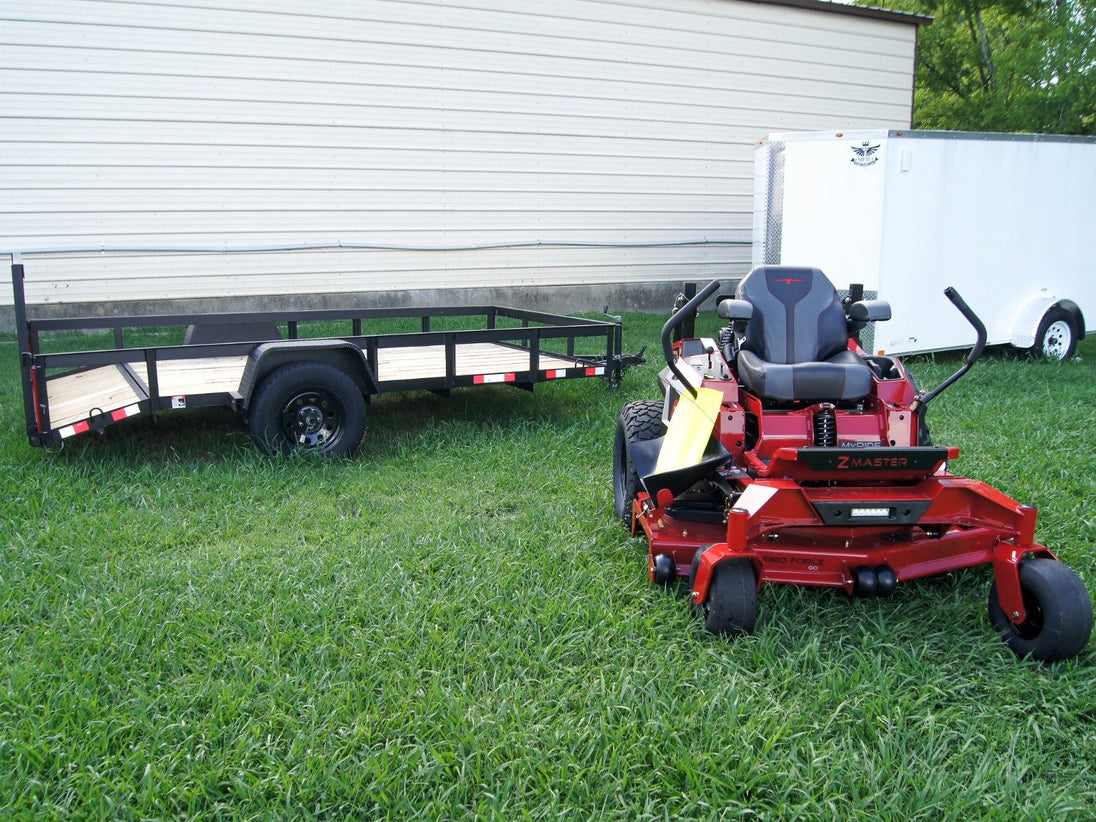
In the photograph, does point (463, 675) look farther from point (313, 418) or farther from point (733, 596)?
point (313, 418)

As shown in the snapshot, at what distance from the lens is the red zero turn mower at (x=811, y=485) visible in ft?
10.5

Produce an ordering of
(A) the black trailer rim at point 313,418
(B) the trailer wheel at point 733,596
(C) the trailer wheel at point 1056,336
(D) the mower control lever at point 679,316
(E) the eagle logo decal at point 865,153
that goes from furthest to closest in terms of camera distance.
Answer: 1. (C) the trailer wheel at point 1056,336
2. (E) the eagle logo decal at point 865,153
3. (A) the black trailer rim at point 313,418
4. (D) the mower control lever at point 679,316
5. (B) the trailer wheel at point 733,596

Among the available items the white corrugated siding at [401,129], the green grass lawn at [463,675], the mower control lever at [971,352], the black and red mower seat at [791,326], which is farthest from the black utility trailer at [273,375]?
the white corrugated siding at [401,129]

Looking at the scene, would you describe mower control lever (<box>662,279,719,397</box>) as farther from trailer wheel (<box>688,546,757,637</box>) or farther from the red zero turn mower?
trailer wheel (<box>688,546,757,637</box>)

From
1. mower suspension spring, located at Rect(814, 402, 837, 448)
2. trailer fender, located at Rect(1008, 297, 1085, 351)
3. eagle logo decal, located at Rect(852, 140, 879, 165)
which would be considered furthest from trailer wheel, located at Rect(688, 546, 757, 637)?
trailer fender, located at Rect(1008, 297, 1085, 351)

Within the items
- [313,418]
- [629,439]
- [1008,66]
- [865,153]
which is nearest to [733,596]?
[629,439]

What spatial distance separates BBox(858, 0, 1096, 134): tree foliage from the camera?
17547mm

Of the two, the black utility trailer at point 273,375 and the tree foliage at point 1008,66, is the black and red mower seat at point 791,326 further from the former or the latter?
the tree foliage at point 1008,66

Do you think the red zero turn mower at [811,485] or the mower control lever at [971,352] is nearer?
the red zero turn mower at [811,485]

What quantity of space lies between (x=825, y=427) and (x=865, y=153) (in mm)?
6070

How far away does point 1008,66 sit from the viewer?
60.6 feet

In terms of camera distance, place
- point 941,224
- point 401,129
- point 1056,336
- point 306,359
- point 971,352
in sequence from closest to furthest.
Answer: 1. point 971,352
2. point 306,359
3. point 941,224
4. point 1056,336
5. point 401,129

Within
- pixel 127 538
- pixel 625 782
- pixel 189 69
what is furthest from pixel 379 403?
pixel 189 69

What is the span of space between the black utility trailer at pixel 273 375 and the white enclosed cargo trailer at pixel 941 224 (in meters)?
3.55
